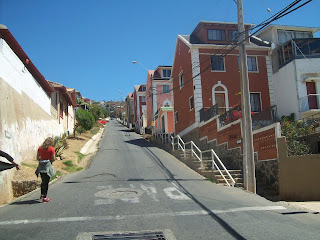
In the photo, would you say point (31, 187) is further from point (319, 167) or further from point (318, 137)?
point (318, 137)

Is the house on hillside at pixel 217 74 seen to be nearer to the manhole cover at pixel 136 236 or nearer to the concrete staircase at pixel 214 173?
the concrete staircase at pixel 214 173

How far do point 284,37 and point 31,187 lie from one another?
23466 millimetres

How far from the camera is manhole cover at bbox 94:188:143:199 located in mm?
8891

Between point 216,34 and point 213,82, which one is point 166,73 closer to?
point 216,34

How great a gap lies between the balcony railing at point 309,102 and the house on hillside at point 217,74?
2809mm

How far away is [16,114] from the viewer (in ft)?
38.2

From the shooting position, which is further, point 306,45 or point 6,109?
point 306,45

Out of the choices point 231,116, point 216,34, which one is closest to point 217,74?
point 216,34

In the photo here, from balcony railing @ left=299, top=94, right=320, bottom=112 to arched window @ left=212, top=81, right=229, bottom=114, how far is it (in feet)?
16.9

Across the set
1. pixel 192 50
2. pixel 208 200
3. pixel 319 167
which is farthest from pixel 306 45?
pixel 208 200

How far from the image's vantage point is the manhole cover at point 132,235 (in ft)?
17.3

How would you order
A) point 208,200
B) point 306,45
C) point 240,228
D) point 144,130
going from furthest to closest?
1. point 144,130
2. point 306,45
3. point 208,200
4. point 240,228

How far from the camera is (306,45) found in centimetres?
2217

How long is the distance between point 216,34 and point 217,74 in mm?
3990
